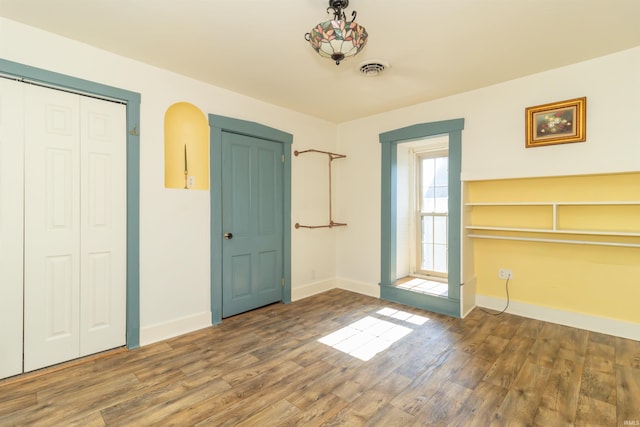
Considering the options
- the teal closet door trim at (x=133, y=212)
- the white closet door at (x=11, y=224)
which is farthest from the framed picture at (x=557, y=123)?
Answer: the white closet door at (x=11, y=224)

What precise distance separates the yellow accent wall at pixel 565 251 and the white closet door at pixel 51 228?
4.00 m

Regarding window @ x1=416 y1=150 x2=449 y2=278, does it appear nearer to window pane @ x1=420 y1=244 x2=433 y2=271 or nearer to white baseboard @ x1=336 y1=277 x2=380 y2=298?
window pane @ x1=420 y1=244 x2=433 y2=271

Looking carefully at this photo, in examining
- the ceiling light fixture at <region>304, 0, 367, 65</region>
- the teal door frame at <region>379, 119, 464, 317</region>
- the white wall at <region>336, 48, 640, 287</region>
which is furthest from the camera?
the teal door frame at <region>379, 119, 464, 317</region>

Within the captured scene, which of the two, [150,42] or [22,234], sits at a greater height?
[150,42]

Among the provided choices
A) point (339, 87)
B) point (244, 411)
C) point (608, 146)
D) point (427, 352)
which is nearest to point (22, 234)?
point (244, 411)

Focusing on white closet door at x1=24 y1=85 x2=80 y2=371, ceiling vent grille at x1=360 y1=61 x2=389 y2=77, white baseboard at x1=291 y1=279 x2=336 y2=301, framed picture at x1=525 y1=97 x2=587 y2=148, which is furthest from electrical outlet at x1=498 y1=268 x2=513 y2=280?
white closet door at x1=24 y1=85 x2=80 y2=371

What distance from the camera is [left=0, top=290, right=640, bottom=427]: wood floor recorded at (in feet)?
6.00

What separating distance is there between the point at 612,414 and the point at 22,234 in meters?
4.13

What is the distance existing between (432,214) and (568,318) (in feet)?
6.73

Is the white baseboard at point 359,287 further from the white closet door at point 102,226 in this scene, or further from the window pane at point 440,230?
the white closet door at point 102,226

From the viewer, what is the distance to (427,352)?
2.62 metres

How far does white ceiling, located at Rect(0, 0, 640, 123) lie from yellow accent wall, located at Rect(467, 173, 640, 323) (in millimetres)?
1184

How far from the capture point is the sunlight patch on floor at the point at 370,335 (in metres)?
2.68

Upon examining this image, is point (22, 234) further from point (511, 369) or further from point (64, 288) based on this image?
point (511, 369)
